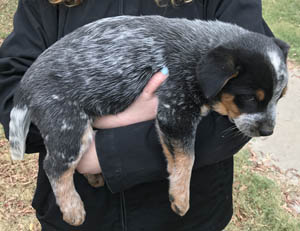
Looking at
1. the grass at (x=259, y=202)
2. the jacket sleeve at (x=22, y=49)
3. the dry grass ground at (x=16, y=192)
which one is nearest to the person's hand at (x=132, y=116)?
the jacket sleeve at (x=22, y=49)

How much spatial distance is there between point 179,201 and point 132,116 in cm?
64

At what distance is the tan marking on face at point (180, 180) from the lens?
2.29 metres

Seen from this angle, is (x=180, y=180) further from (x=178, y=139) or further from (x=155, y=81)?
(x=155, y=81)

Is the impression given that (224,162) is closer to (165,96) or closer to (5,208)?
(165,96)

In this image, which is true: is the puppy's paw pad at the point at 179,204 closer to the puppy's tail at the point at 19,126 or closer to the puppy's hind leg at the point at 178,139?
the puppy's hind leg at the point at 178,139

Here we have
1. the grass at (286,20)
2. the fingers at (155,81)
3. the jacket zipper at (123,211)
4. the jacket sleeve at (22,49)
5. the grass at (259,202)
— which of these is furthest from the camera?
the grass at (286,20)

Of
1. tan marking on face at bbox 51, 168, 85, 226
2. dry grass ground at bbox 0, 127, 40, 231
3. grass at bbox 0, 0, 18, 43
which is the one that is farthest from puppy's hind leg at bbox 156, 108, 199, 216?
grass at bbox 0, 0, 18, 43

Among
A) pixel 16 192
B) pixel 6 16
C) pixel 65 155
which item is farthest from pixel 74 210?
pixel 6 16

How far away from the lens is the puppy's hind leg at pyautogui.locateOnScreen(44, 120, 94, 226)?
7.47 feet

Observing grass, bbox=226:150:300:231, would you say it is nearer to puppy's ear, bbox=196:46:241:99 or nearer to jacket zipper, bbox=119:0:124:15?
puppy's ear, bbox=196:46:241:99

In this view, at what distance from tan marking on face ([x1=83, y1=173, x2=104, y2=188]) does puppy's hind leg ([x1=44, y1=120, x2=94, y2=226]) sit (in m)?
0.15

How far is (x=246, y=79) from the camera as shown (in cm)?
216

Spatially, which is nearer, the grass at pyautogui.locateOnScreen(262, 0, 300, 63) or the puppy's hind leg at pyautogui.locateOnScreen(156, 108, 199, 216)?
the puppy's hind leg at pyautogui.locateOnScreen(156, 108, 199, 216)

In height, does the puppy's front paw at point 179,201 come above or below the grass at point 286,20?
above
